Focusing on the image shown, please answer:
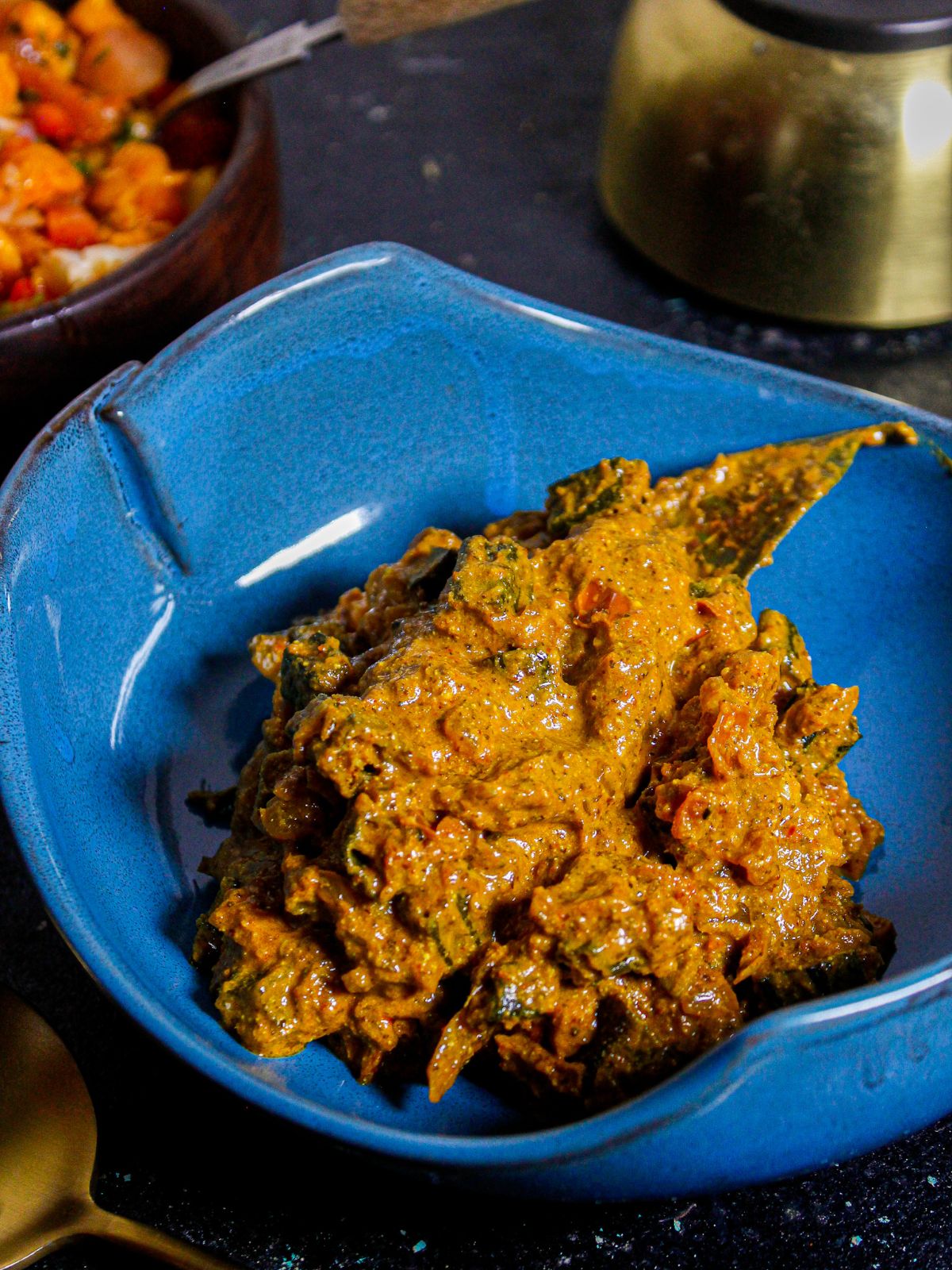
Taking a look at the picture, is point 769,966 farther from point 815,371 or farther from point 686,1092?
point 815,371

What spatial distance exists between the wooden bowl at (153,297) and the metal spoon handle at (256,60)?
0.03 meters

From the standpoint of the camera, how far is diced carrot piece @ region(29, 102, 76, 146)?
209 centimetres

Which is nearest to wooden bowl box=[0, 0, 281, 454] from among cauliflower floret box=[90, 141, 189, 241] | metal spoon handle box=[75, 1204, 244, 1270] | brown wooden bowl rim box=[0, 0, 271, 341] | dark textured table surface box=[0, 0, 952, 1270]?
brown wooden bowl rim box=[0, 0, 271, 341]

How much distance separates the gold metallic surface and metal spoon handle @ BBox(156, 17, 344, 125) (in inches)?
20.6

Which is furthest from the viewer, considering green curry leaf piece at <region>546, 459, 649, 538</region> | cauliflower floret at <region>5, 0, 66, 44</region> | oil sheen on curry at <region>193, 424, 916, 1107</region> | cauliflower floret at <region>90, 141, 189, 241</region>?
cauliflower floret at <region>5, 0, 66, 44</region>

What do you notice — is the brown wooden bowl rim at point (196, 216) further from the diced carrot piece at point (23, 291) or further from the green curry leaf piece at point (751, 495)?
the green curry leaf piece at point (751, 495)

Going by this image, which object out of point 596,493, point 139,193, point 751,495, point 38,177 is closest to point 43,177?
point 38,177

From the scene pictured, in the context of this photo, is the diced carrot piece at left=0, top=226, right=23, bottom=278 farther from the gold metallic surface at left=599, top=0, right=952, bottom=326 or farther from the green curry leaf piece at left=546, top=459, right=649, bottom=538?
the gold metallic surface at left=599, top=0, right=952, bottom=326

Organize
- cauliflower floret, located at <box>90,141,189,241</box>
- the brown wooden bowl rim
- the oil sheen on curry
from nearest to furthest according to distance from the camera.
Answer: the oil sheen on curry → the brown wooden bowl rim → cauliflower floret, located at <box>90,141,189,241</box>

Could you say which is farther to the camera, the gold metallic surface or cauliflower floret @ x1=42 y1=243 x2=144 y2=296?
the gold metallic surface

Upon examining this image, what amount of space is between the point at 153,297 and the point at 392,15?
0.68 metres

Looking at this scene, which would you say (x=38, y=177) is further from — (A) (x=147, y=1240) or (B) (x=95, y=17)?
(A) (x=147, y=1240)

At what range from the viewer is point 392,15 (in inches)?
82.1

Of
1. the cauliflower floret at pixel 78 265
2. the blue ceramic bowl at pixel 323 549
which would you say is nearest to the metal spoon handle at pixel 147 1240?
the blue ceramic bowl at pixel 323 549
